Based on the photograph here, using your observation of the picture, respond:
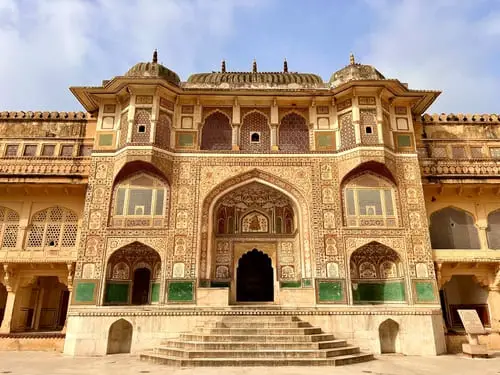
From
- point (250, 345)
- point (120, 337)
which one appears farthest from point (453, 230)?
point (120, 337)

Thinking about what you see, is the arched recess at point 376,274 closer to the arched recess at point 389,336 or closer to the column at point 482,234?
the arched recess at point 389,336

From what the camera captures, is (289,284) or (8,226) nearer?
(289,284)

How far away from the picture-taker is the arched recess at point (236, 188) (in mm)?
12969

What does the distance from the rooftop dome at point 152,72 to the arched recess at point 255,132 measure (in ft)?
9.84

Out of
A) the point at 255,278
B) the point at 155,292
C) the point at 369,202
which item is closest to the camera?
the point at 155,292

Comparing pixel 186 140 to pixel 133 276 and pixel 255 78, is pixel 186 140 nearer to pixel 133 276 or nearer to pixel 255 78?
pixel 255 78

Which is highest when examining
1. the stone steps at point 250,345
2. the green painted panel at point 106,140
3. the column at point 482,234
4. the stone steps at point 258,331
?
the green painted panel at point 106,140

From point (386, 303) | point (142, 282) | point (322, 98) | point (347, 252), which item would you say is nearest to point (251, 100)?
point (322, 98)

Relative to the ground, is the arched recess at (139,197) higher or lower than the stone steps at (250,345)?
higher

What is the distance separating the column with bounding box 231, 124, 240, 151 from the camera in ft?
46.8

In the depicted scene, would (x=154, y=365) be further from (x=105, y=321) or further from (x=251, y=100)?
(x=251, y=100)

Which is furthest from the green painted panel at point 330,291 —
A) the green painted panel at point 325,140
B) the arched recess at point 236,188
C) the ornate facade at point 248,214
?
the green painted panel at point 325,140

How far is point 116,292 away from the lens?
1294cm

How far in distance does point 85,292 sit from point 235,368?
19.4 feet
